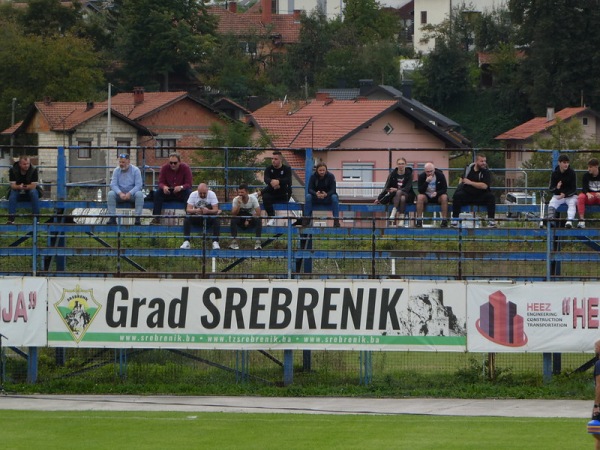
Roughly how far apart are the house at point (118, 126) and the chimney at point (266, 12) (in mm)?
46182

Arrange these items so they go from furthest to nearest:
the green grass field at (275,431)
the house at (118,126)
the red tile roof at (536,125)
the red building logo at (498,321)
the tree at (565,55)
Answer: the tree at (565,55) < the red tile roof at (536,125) < the house at (118,126) < the red building logo at (498,321) < the green grass field at (275,431)

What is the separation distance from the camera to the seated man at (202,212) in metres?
24.9

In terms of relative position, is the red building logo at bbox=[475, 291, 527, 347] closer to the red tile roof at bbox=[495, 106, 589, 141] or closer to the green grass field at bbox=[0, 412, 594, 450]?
the green grass field at bbox=[0, 412, 594, 450]

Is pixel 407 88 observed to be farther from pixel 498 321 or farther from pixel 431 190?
pixel 498 321

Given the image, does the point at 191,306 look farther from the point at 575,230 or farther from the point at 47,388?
the point at 575,230

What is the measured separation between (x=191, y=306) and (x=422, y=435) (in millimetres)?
6222

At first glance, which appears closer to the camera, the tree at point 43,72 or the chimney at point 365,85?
the tree at point 43,72

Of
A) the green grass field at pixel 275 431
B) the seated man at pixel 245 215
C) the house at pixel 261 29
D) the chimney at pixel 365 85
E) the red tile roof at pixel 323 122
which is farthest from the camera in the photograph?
the house at pixel 261 29

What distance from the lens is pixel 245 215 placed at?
2541 centimetres

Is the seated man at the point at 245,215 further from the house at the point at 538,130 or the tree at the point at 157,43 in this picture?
the tree at the point at 157,43

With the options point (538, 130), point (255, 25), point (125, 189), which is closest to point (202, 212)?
point (125, 189)

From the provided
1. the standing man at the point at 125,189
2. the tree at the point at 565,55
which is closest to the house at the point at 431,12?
the tree at the point at 565,55

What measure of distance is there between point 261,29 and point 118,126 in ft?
169

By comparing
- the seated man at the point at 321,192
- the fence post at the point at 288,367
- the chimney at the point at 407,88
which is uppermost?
the chimney at the point at 407,88
